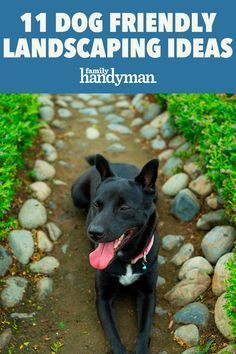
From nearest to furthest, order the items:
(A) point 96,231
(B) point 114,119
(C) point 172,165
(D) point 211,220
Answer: (A) point 96,231, (D) point 211,220, (C) point 172,165, (B) point 114,119

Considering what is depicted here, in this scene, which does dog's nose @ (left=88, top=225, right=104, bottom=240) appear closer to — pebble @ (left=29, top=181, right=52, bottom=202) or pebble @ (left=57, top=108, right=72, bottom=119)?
pebble @ (left=29, top=181, right=52, bottom=202)

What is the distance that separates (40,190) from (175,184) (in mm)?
1571

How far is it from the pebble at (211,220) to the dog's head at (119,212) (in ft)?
3.89

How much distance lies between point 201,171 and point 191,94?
4.02 feet

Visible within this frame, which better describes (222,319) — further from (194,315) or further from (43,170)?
(43,170)

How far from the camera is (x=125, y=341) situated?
4.63 meters

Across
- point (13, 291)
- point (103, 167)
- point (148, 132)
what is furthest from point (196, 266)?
point (148, 132)

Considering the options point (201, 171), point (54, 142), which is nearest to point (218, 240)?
point (201, 171)

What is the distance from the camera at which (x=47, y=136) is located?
7.19 m

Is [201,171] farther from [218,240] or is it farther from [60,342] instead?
[60,342]

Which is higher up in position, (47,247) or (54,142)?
(54,142)

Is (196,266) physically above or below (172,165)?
below

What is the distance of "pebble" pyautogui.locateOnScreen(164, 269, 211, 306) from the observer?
4895mm

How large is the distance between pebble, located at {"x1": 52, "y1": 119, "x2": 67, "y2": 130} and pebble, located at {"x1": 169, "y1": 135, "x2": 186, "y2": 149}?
165 cm
